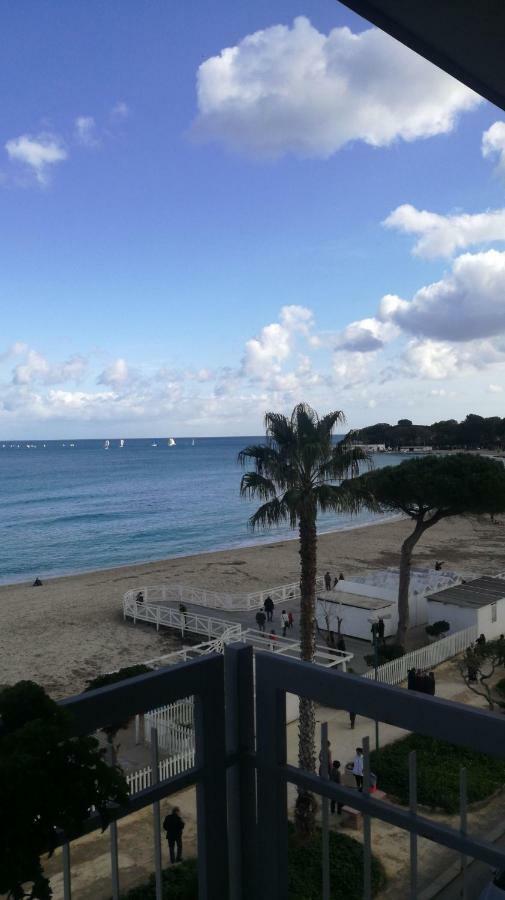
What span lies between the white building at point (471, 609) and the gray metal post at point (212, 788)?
60.3 ft

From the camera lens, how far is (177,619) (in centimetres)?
2414

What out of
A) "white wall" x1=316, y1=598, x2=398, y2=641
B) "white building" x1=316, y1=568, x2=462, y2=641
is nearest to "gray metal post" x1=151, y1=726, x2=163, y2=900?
"white building" x1=316, y1=568, x2=462, y2=641

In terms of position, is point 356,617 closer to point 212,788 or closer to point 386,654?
point 386,654

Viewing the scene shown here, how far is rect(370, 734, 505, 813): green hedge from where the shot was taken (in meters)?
8.56

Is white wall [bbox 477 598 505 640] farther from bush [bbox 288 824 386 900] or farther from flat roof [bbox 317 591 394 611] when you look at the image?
bush [bbox 288 824 386 900]

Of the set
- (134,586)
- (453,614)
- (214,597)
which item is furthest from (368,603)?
(134,586)

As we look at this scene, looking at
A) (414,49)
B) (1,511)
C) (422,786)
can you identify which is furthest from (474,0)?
(1,511)

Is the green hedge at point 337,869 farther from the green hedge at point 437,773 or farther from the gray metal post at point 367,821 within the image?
the gray metal post at point 367,821

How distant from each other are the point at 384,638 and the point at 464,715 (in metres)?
19.8

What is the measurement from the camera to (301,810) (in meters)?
7.44

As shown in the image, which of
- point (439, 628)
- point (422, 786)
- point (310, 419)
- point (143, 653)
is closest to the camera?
point (422, 786)

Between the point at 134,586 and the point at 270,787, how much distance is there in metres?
34.3

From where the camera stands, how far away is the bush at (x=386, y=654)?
58.7ft

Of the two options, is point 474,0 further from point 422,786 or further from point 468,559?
point 468,559
